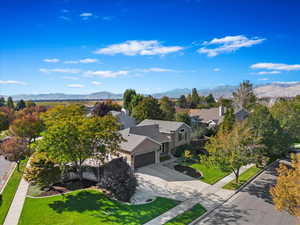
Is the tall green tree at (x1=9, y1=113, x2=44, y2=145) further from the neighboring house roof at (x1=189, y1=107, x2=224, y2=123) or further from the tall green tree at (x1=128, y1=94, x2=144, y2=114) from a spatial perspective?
the neighboring house roof at (x1=189, y1=107, x2=224, y2=123)

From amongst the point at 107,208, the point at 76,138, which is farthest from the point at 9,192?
the point at 107,208

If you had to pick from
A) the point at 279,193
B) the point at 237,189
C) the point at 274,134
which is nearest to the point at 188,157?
the point at 237,189

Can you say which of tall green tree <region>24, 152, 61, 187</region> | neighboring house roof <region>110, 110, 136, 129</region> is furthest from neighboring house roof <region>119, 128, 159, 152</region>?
neighboring house roof <region>110, 110, 136, 129</region>

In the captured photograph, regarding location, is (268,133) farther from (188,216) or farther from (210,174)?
(188,216)

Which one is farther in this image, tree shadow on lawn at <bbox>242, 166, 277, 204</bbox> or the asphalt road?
tree shadow on lawn at <bbox>242, 166, 277, 204</bbox>

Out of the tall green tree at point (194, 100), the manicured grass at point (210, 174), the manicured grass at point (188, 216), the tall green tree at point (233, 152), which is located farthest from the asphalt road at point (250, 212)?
the tall green tree at point (194, 100)

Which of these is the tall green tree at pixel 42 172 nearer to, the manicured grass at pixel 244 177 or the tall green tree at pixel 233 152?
the tall green tree at pixel 233 152
